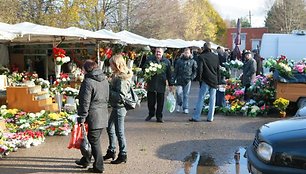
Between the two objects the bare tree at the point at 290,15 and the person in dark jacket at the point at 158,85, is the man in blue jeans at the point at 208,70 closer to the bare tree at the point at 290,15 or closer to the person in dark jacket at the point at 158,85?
the person in dark jacket at the point at 158,85

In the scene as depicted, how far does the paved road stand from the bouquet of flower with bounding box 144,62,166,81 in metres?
1.17

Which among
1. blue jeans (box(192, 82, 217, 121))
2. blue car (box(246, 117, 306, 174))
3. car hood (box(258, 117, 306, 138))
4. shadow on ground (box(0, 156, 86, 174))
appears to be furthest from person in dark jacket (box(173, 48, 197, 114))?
blue car (box(246, 117, 306, 174))

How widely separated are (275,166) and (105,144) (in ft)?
12.9

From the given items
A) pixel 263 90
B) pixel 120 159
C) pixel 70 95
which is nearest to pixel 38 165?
pixel 120 159

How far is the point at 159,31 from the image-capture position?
3538 centimetres

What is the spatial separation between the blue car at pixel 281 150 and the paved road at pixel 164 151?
1.48m

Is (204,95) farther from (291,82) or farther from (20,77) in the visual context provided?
(20,77)

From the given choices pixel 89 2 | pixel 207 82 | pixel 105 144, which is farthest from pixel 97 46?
pixel 89 2

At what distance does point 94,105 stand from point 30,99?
5.09 m

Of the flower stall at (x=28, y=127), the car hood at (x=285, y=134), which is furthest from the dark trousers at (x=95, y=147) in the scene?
the car hood at (x=285, y=134)

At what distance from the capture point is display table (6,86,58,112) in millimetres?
9852

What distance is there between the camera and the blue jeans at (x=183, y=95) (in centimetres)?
1098

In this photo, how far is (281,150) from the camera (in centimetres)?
383

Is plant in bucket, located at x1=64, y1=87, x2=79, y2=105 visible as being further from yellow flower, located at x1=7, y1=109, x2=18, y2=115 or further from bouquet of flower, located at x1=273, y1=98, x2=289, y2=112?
bouquet of flower, located at x1=273, y1=98, x2=289, y2=112
